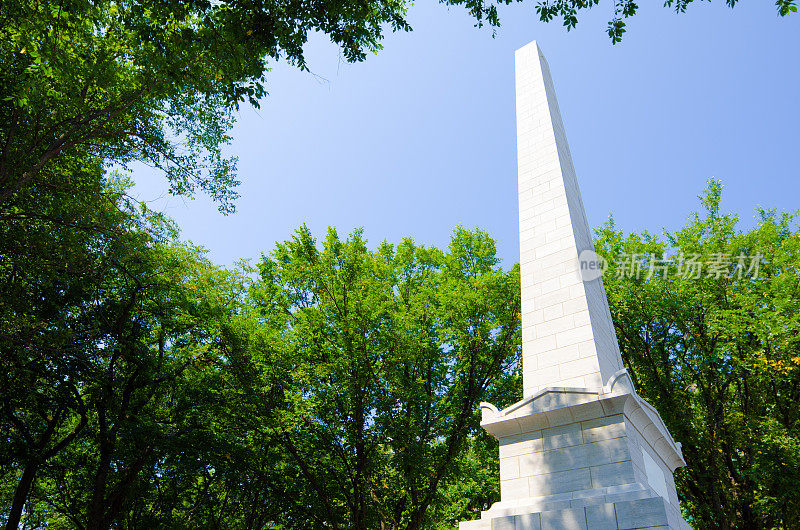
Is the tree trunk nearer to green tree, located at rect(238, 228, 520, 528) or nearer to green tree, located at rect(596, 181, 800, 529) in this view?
green tree, located at rect(238, 228, 520, 528)

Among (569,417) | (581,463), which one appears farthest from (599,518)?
(569,417)

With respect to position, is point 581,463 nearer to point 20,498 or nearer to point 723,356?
point 723,356

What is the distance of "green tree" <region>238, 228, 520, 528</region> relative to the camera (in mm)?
12867

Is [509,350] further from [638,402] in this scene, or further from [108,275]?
[108,275]

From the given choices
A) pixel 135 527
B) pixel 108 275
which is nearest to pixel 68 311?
pixel 108 275

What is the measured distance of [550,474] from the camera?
6.04 m

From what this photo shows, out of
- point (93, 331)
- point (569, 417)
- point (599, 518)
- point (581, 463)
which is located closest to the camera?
point (599, 518)

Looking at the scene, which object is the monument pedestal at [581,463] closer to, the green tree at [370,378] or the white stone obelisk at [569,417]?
the white stone obelisk at [569,417]

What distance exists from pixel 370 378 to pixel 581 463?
7.76 meters

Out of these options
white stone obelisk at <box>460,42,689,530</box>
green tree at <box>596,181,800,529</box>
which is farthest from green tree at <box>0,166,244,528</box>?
green tree at <box>596,181,800,529</box>

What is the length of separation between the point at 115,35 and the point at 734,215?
17758mm

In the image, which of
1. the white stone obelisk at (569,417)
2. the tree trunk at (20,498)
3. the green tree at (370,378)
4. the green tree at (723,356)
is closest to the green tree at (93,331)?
the tree trunk at (20,498)

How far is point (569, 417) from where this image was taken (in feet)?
20.3

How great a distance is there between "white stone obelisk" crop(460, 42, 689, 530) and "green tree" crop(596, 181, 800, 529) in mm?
6915
